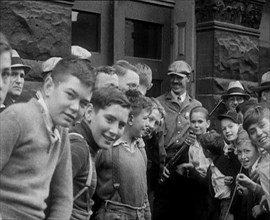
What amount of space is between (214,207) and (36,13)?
7.45ft

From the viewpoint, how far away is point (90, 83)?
10.4ft

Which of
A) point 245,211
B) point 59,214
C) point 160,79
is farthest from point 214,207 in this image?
point 59,214

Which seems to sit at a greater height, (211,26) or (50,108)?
(211,26)

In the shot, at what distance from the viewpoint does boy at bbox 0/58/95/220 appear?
2779 millimetres

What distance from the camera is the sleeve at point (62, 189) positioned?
10.3 ft

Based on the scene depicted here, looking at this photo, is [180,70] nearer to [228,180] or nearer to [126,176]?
[228,180]

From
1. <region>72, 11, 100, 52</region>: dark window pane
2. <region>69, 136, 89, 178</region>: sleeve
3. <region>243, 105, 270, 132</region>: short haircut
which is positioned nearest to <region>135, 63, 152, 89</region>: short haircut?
<region>243, 105, 270, 132</region>: short haircut

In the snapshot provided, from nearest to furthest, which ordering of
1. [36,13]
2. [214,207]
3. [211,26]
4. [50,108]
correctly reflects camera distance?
[50,108] → [36,13] → [214,207] → [211,26]

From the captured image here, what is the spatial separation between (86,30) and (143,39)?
0.76 metres

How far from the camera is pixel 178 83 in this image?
5.97m

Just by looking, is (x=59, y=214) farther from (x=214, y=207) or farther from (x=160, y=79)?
(x=160, y=79)

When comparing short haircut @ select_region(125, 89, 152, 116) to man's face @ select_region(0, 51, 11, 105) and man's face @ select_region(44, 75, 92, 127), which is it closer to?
man's face @ select_region(44, 75, 92, 127)

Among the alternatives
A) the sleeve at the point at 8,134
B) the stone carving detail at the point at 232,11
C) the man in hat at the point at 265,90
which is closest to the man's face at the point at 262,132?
the man in hat at the point at 265,90

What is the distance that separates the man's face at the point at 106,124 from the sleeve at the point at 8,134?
0.87 metres
